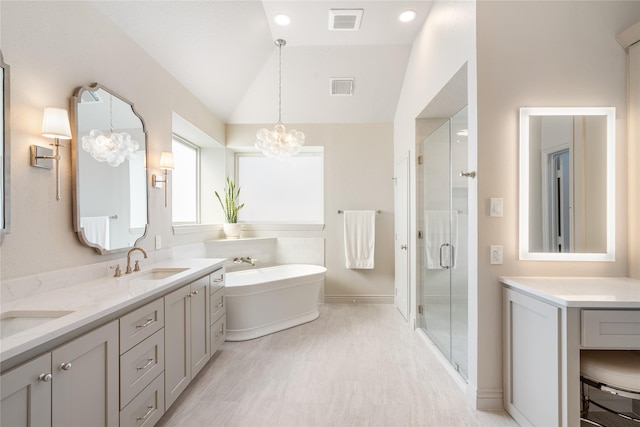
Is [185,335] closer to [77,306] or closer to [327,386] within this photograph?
[77,306]

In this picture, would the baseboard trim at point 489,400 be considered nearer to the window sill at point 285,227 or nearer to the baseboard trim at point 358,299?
the baseboard trim at point 358,299

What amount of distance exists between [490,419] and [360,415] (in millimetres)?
779

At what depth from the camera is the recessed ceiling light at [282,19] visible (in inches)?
117

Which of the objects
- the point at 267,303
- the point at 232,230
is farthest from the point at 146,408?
the point at 232,230

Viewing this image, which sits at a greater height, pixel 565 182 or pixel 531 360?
pixel 565 182

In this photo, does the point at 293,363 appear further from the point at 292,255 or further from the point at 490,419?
the point at 292,255

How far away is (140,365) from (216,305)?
1.07 meters

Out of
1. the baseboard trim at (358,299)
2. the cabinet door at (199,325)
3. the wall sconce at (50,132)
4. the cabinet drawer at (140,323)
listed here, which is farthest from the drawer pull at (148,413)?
the baseboard trim at (358,299)

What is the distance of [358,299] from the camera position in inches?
170

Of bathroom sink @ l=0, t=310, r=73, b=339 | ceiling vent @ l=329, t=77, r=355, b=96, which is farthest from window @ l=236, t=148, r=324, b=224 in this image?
bathroom sink @ l=0, t=310, r=73, b=339

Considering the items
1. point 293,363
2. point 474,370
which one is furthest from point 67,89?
point 474,370

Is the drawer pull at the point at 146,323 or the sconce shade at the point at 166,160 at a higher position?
the sconce shade at the point at 166,160

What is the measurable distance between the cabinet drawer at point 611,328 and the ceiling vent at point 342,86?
328cm

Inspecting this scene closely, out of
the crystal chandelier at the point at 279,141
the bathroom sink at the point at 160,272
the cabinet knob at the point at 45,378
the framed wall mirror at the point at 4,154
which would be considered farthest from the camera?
the crystal chandelier at the point at 279,141
